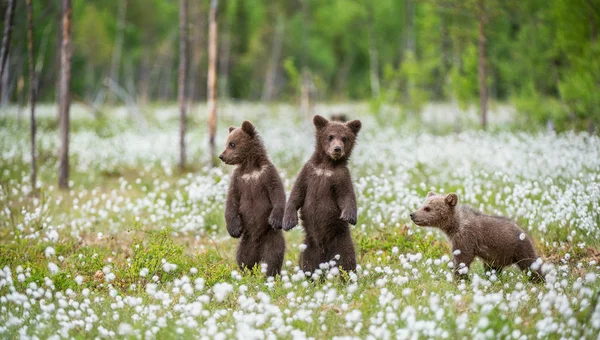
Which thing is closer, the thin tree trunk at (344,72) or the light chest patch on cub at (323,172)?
the light chest patch on cub at (323,172)

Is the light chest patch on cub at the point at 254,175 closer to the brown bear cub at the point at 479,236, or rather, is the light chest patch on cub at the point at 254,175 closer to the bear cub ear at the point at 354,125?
the bear cub ear at the point at 354,125

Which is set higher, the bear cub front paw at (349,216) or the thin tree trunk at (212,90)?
the thin tree trunk at (212,90)

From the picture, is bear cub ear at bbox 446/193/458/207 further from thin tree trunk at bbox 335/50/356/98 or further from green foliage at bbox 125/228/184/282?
thin tree trunk at bbox 335/50/356/98

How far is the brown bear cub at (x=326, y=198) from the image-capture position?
695 cm

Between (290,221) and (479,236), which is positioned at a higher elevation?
(290,221)

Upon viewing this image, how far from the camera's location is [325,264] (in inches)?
245

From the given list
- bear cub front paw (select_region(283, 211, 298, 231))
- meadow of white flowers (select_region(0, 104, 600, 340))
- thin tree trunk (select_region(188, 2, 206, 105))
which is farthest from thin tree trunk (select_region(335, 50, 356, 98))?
bear cub front paw (select_region(283, 211, 298, 231))

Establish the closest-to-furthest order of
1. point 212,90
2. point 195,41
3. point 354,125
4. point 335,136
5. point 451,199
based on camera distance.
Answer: point 335,136 → point 451,199 → point 354,125 → point 212,90 → point 195,41

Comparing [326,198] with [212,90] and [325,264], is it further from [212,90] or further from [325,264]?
[212,90]

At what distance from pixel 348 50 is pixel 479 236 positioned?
50.8m

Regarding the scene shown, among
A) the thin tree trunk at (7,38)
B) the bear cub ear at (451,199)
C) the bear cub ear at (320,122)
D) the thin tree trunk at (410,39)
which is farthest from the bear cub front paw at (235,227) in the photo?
the thin tree trunk at (410,39)

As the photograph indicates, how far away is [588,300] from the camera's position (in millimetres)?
5410

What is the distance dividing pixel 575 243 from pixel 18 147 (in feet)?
51.4

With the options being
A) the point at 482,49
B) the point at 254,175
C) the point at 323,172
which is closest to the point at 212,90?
the point at 482,49
